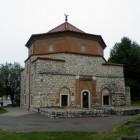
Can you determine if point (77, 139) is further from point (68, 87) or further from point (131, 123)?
point (68, 87)

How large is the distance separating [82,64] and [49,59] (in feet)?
15.0

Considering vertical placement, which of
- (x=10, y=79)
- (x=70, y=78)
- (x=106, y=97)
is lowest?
→ (x=106, y=97)

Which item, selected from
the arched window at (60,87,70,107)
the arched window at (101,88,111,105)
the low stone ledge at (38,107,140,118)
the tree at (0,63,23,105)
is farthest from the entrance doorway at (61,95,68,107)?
the tree at (0,63,23,105)

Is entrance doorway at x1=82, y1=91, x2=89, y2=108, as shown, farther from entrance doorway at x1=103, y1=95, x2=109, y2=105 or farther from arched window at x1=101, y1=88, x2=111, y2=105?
entrance doorway at x1=103, y1=95, x2=109, y2=105

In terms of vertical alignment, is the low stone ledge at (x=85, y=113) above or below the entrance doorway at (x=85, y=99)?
below

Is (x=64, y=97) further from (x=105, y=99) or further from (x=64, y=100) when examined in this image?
(x=105, y=99)

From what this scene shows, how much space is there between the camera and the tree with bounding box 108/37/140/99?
45.2 m

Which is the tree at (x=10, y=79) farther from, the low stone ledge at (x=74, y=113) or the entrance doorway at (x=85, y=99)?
the low stone ledge at (x=74, y=113)

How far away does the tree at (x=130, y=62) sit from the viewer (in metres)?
45.2

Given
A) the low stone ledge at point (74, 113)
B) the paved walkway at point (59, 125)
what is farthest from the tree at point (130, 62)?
the paved walkway at point (59, 125)

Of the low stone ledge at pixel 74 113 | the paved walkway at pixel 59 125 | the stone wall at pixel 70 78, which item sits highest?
the stone wall at pixel 70 78

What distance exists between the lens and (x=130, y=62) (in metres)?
46.3

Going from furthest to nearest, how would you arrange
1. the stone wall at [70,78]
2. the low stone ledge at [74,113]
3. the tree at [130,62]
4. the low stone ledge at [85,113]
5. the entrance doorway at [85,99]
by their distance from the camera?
the tree at [130,62]
the entrance doorway at [85,99]
the stone wall at [70,78]
the low stone ledge at [85,113]
the low stone ledge at [74,113]

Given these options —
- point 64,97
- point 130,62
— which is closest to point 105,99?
point 64,97
